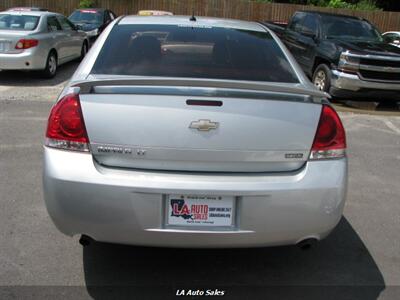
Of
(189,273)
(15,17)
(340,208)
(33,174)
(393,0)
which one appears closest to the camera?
(340,208)

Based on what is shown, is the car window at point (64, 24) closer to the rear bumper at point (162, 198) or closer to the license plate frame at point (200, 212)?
the rear bumper at point (162, 198)

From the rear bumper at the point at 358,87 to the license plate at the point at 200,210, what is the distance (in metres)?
7.52

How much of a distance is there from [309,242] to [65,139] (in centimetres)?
163

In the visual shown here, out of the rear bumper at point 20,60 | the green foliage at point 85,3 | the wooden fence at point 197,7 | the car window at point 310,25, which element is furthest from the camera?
the wooden fence at point 197,7

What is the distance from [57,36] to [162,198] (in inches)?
393

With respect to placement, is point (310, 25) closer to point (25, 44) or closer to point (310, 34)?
point (310, 34)

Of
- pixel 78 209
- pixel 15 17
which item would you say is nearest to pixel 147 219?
pixel 78 209

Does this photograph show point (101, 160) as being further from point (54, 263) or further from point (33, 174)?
point (33, 174)

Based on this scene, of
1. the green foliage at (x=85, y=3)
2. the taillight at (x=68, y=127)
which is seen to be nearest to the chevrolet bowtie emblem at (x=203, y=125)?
the taillight at (x=68, y=127)

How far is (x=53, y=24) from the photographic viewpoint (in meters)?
12.1

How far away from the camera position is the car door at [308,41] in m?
11.2

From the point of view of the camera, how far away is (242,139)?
2.95m

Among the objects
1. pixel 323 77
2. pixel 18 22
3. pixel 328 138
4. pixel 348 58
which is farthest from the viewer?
pixel 18 22

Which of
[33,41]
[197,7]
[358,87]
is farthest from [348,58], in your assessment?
[197,7]
